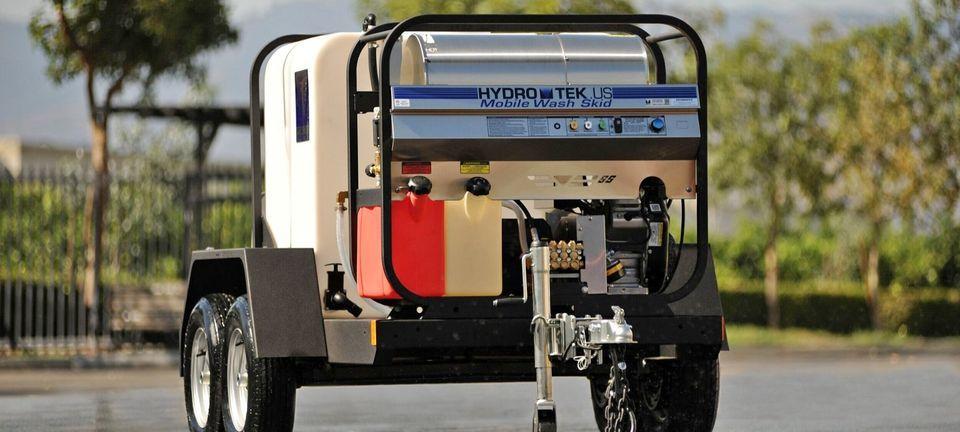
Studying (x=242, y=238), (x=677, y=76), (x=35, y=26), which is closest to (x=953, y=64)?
(x=677, y=76)

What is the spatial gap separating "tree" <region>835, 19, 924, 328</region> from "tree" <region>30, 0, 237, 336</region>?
11189 mm

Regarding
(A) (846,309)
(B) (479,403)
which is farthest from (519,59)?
(A) (846,309)

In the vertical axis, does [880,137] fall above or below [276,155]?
above

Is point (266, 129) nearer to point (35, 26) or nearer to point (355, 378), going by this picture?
point (355, 378)

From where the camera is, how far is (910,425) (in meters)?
12.8

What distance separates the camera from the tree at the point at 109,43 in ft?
78.9

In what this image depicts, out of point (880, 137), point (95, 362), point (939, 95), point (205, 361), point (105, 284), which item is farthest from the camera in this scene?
point (880, 137)

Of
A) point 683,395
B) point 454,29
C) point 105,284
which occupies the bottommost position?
point 683,395

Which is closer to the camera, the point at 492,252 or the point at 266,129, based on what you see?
the point at 492,252

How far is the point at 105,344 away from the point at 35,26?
4.64m

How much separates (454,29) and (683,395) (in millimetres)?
2487

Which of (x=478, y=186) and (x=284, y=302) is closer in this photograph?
(x=478, y=186)

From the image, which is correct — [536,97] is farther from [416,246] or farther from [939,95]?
[939,95]

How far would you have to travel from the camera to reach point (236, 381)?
10398 mm
